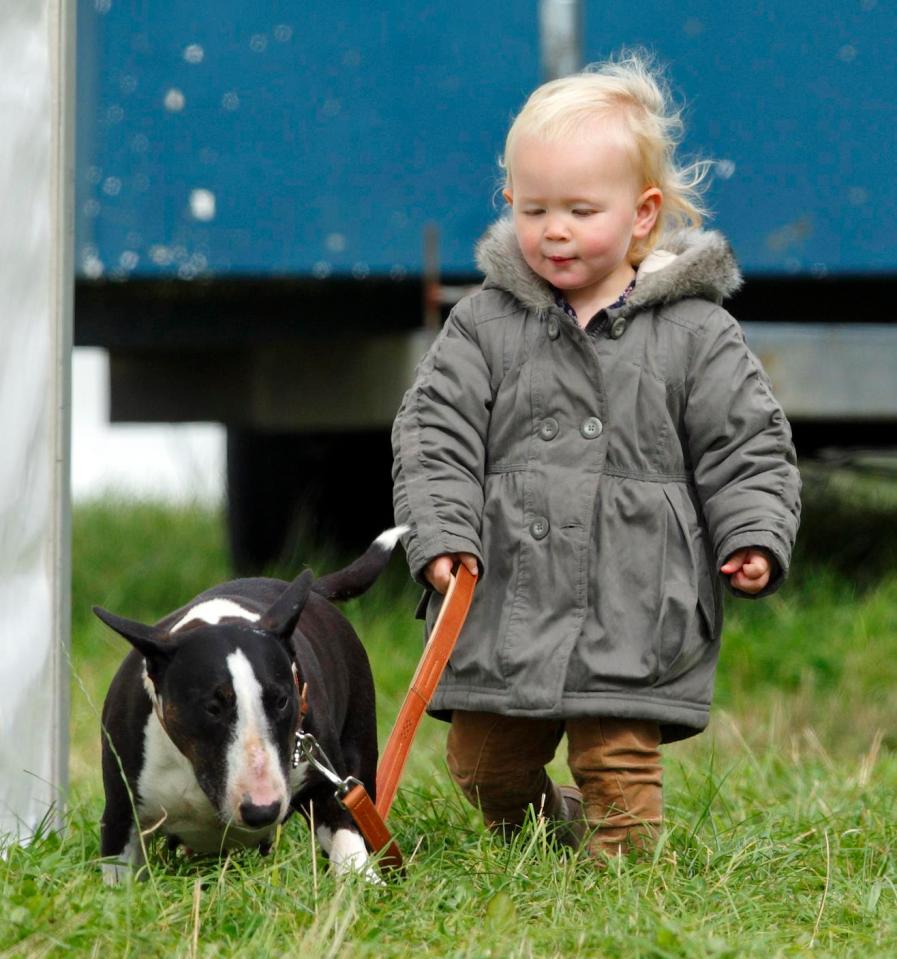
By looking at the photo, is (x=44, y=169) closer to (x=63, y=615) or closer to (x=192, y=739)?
(x=63, y=615)

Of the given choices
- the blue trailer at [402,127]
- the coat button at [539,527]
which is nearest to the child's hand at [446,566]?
the coat button at [539,527]

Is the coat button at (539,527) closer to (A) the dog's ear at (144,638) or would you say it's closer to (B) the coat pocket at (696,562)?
(B) the coat pocket at (696,562)

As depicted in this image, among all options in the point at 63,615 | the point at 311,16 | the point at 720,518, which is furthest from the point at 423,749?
the point at 311,16

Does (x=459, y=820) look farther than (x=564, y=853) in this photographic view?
Yes

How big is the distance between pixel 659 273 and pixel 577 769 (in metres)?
1.03

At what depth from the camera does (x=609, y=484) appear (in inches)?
128

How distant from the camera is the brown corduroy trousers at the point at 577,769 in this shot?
3.27 metres

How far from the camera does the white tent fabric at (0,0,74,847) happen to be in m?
3.38

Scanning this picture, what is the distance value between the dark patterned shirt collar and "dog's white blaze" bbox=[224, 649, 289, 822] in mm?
1039

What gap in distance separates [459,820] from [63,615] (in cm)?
100

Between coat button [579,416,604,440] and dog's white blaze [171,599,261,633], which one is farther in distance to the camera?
coat button [579,416,604,440]

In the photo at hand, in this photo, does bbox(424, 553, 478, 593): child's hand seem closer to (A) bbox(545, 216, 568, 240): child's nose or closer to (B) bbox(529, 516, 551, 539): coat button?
(B) bbox(529, 516, 551, 539): coat button

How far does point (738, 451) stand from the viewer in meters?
3.19

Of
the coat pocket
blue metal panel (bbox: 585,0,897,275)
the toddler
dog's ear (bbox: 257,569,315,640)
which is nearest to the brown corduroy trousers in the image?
the toddler
